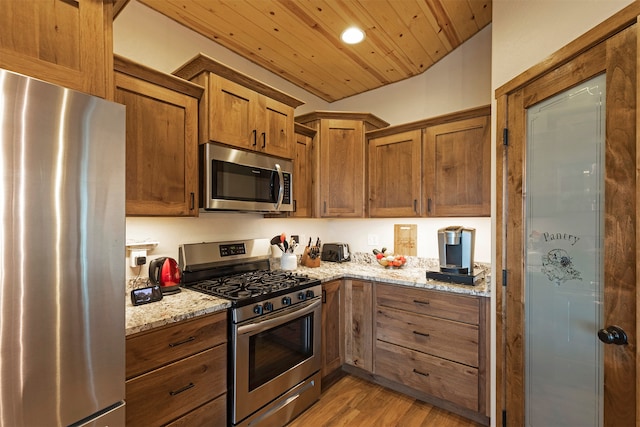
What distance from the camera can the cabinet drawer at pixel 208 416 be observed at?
61.3 inches

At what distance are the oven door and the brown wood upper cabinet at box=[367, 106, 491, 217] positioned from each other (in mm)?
1203

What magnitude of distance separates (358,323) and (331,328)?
0.24 meters

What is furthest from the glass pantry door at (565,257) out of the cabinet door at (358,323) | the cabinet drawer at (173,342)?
the cabinet drawer at (173,342)

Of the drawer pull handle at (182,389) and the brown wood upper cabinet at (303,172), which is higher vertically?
the brown wood upper cabinet at (303,172)

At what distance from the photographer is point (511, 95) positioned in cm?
170

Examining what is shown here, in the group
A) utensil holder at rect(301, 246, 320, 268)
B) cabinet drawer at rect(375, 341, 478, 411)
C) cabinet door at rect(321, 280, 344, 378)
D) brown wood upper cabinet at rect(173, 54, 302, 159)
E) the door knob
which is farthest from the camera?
utensil holder at rect(301, 246, 320, 268)

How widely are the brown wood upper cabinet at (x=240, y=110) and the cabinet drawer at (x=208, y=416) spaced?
1.55 metres

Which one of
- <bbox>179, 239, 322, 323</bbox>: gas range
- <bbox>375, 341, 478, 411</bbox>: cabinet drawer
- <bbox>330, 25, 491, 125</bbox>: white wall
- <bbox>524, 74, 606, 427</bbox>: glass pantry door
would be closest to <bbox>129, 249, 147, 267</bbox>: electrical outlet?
<bbox>179, 239, 322, 323</bbox>: gas range

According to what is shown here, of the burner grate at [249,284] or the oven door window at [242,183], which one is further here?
the oven door window at [242,183]

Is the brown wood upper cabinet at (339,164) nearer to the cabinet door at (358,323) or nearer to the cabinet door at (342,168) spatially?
the cabinet door at (342,168)

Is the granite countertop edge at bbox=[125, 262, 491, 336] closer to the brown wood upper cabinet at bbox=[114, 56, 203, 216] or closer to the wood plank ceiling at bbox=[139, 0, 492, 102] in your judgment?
the brown wood upper cabinet at bbox=[114, 56, 203, 216]

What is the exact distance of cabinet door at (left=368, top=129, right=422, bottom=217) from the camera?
268 centimetres

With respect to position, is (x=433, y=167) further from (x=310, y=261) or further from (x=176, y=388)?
(x=176, y=388)

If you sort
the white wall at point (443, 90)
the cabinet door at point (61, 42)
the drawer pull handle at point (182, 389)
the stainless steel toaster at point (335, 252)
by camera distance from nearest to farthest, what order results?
the cabinet door at point (61, 42) < the drawer pull handle at point (182, 389) < the white wall at point (443, 90) < the stainless steel toaster at point (335, 252)
